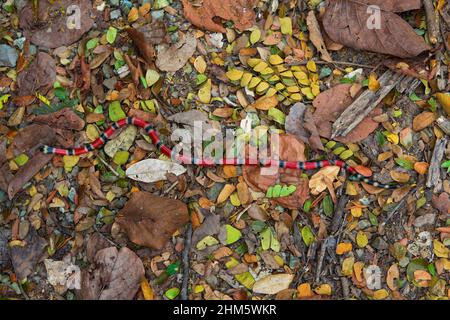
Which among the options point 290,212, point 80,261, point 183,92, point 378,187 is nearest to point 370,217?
point 378,187

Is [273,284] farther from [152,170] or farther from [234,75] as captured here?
[234,75]

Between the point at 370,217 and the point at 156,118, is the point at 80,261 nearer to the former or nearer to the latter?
the point at 156,118

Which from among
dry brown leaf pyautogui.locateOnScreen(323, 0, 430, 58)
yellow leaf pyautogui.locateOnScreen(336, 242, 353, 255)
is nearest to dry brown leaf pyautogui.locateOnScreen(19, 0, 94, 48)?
dry brown leaf pyautogui.locateOnScreen(323, 0, 430, 58)

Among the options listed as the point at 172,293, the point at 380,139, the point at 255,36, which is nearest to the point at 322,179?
the point at 380,139

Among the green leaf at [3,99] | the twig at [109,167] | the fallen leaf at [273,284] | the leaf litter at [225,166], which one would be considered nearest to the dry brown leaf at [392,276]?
the leaf litter at [225,166]

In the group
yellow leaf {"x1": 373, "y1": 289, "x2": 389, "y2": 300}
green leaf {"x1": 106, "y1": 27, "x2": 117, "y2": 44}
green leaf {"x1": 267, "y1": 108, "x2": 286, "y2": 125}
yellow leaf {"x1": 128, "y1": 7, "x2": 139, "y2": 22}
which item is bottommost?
yellow leaf {"x1": 373, "y1": 289, "x2": 389, "y2": 300}

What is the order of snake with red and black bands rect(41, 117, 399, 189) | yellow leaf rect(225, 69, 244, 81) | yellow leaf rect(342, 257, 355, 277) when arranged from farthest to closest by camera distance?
yellow leaf rect(225, 69, 244, 81), snake with red and black bands rect(41, 117, 399, 189), yellow leaf rect(342, 257, 355, 277)

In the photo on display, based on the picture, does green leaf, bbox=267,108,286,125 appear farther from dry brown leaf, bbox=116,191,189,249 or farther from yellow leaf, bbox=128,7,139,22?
yellow leaf, bbox=128,7,139,22
